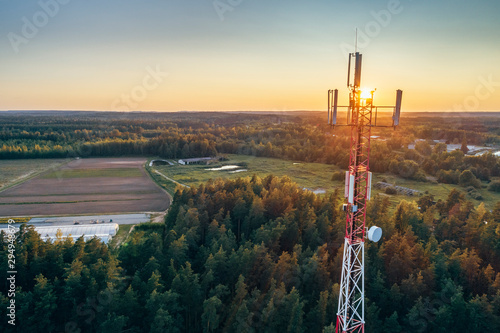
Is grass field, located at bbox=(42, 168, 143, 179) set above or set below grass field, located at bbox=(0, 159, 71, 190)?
below

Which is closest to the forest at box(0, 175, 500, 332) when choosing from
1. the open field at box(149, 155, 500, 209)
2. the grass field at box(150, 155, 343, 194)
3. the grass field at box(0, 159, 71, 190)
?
the open field at box(149, 155, 500, 209)

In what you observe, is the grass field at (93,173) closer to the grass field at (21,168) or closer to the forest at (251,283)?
the grass field at (21,168)

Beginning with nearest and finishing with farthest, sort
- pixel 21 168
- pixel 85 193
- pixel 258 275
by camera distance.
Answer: pixel 258 275 → pixel 85 193 → pixel 21 168

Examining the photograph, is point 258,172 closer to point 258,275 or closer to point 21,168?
point 258,275

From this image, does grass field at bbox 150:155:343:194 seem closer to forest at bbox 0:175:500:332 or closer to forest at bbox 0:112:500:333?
forest at bbox 0:112:500:333

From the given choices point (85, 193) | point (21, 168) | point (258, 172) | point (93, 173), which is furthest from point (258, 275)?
point (21, 168)

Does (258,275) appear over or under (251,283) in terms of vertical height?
over

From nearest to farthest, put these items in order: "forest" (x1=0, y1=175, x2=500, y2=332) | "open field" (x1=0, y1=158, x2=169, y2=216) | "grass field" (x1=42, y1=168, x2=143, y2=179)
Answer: "forest" (x1=0, y1=175, x2=500, y2=332)
"open field" (x1=0, y1=158, x2=169, y2=216)
"grass field" (x1=42, y1=168, x2=143, y2=179)
